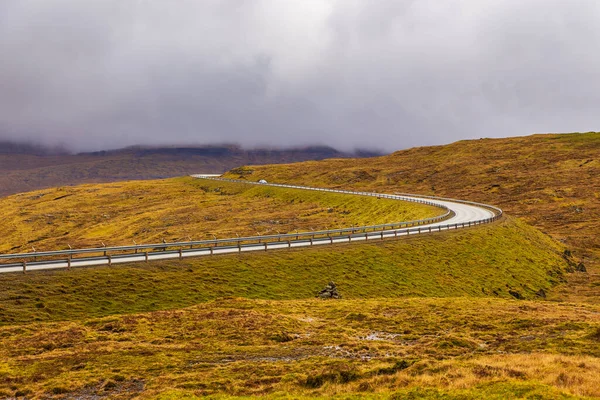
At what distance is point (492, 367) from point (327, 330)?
9921 mm

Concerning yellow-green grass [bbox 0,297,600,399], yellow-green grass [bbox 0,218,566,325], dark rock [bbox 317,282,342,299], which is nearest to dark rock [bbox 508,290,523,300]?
yellow-green grass [bbox 0,218,566,325]

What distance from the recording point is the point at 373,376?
1861 cm

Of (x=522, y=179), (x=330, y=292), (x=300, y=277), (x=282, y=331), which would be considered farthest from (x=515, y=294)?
(x=522, y=179)

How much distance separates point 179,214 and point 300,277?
269 ft

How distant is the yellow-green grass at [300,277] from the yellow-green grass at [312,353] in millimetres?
3179

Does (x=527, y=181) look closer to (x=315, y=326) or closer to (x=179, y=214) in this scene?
(x=179, y=214)

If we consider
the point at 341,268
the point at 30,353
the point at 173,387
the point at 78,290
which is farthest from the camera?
the point at 341,268

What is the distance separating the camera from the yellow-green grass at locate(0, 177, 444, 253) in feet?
291

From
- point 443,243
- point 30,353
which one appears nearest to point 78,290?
point 30,353

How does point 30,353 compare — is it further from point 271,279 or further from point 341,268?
point 341,268

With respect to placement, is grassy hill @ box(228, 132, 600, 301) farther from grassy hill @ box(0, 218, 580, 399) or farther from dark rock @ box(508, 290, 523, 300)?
grassy hill @ box(0, 218, 580, 399)

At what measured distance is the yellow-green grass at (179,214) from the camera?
8875cm

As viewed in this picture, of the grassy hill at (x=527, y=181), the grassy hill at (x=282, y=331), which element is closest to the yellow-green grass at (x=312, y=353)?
the grassy hill at (x=282, y=331)

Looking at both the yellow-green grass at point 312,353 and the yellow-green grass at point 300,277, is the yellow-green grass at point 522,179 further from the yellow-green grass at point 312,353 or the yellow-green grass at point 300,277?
the yellow-green grass at point 312,353
